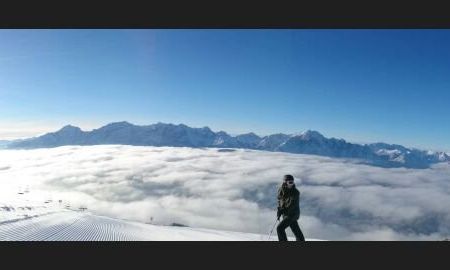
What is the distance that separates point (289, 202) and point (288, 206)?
0.09 metres

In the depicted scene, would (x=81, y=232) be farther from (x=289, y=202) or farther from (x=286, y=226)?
(x=289, y=202)

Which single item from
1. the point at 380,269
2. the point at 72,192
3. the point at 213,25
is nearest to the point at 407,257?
the point at 380,269

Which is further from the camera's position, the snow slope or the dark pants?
the snow slope

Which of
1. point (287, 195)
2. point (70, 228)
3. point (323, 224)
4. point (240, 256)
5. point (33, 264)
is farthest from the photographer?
point (323, 224)

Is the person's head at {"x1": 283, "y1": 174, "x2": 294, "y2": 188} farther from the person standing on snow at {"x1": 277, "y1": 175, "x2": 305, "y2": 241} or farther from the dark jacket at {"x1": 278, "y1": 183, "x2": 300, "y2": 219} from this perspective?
the dark jacket at {"x1": 278, "y1": 183, "x2": 300, "y2": 219}

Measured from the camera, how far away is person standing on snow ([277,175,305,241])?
31.5 ft

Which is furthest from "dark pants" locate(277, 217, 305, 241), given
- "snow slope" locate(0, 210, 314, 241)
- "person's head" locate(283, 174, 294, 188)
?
"snow slope" locate(0, 210, 314, 241)

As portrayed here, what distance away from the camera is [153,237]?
35.9 feet

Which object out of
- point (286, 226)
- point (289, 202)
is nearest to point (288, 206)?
point (289, 202)

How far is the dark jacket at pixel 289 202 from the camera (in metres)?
9.61

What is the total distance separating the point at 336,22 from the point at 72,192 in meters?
165

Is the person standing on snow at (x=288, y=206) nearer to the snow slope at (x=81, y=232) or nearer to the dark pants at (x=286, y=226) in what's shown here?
the dark pants at (x=286, y=226)

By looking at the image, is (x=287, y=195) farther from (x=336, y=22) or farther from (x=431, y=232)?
(x=431, y=232)

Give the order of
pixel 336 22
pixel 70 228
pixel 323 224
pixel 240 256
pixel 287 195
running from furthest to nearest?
pixel 323 224 → pixel 70 228 → pixel 336 22 → pixel 287 195 → pixel 240 256
